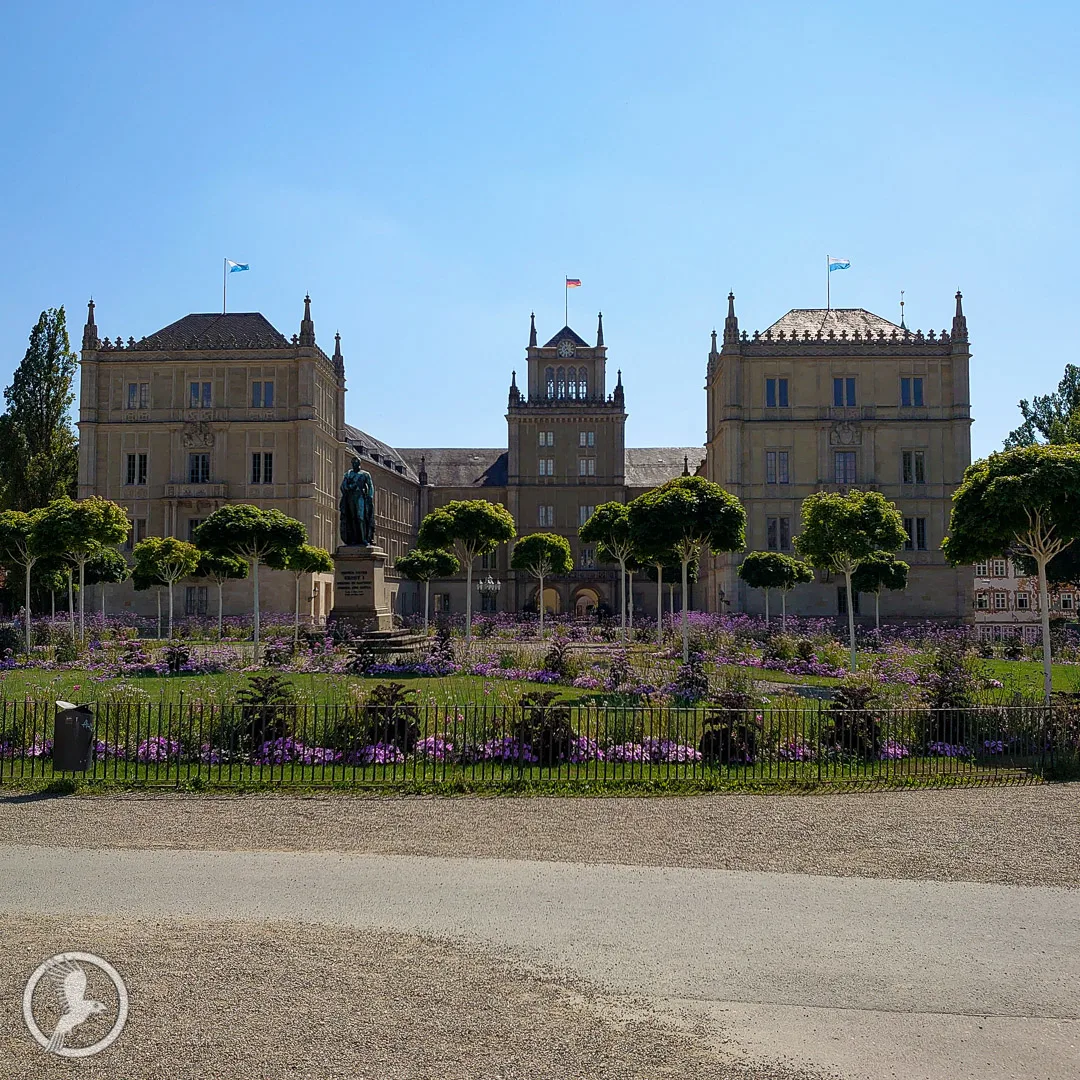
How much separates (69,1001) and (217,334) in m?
54.3

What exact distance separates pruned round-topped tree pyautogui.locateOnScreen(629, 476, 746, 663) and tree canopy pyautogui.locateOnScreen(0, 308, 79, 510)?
136ft

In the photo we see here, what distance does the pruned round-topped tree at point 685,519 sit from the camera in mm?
23750

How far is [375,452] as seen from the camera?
71.1 meters

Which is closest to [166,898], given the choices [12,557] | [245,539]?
[245,539]

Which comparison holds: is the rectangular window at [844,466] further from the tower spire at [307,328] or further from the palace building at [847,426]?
the tower spire at [307,328]

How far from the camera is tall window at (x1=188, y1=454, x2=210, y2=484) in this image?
54.0 metres

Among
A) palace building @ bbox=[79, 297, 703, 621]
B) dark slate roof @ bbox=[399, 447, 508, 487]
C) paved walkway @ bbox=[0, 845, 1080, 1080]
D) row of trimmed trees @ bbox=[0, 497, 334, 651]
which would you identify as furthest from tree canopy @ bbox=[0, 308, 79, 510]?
paved walkway @ bbox=[0, 845, 1080, 1080]

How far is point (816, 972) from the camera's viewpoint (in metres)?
5.95

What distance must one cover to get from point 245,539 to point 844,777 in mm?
21354

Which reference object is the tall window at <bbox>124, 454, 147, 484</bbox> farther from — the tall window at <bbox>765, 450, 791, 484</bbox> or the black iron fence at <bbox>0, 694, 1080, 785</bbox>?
the black iron fence at <bbox>0, 694, 1080, 785</bbox>

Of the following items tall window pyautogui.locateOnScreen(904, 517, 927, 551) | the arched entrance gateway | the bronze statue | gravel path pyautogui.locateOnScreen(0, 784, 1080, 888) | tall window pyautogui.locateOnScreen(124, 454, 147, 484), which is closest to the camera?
gravel path pyautogui.locateOnScreen(0, 784, 1080, 888)

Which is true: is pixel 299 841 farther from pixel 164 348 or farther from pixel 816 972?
pixel 164 348

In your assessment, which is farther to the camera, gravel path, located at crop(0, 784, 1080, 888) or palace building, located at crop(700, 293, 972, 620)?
palace building, located at crop(700, 293, 972, 620)

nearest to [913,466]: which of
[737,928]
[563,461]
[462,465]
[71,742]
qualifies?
[563,461]
